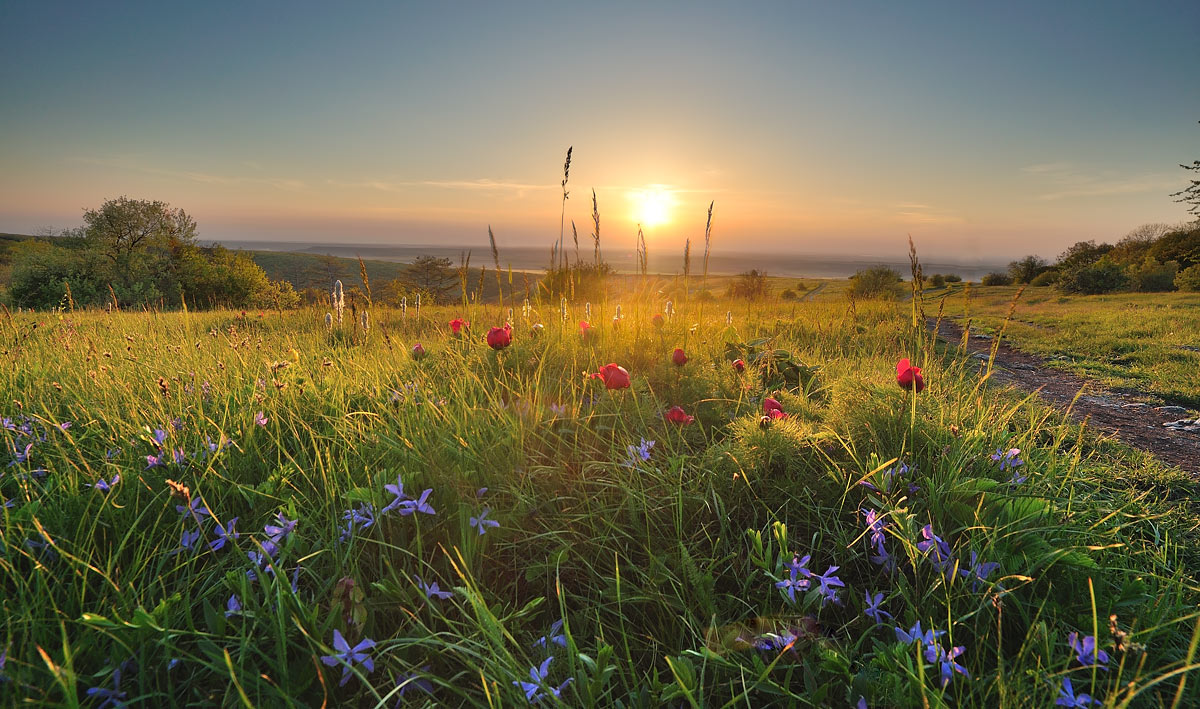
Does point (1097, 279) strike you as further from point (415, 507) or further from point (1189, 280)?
point (415, 507)

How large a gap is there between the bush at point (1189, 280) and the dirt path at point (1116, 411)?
82.9 ft

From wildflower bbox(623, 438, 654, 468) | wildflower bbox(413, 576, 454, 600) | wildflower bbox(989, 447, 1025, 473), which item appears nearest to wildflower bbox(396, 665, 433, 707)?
wildflower bbox(413, 576, 454, 600)

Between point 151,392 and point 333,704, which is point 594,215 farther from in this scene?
point 333,704

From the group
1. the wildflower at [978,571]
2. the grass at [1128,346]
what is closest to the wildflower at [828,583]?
the wildflower at [978,571]

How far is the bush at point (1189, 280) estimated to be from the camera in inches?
854

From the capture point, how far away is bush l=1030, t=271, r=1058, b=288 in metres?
30.2

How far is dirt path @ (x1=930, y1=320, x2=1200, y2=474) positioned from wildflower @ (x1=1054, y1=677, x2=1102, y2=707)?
200 centimetres

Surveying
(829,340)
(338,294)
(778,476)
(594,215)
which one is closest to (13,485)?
(338,294)

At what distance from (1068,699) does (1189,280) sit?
32787 mm

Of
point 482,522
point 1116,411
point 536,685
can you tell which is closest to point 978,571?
point 536,685

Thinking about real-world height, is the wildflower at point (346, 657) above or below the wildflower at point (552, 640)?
above

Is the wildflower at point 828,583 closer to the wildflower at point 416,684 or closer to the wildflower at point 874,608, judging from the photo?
the wildflower at point 874,608

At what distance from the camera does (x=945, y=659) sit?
4.11 ft

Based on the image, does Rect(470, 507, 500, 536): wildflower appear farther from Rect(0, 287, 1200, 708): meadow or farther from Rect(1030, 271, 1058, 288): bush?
Rect(1030, 271, 1058, 288): bush
